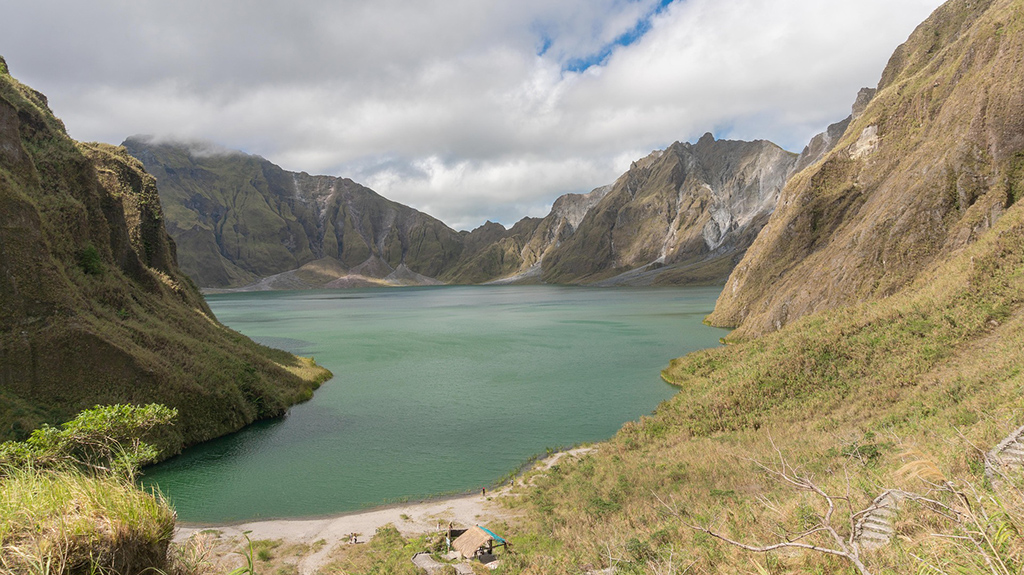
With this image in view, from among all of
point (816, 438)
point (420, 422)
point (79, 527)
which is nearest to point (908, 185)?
point (816, 438)

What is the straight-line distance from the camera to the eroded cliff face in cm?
3747

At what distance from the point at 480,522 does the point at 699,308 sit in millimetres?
92511

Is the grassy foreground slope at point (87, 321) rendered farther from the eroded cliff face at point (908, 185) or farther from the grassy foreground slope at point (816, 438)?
the eroded cliff face at point (908, 185)

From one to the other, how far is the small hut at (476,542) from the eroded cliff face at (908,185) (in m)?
40.0

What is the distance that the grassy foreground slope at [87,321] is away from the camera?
2538 cm

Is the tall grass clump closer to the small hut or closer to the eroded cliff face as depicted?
the small hut

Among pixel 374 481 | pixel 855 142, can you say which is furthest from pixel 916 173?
pixel 374 481

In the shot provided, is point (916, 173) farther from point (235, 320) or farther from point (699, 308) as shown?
point (235, 320)

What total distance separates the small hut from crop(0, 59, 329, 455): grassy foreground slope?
819 inches

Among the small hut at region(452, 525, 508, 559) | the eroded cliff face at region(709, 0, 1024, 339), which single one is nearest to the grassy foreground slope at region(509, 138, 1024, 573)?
the small hut at region(452, 525, 508, 559)

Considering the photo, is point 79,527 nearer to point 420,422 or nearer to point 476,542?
point 476,542

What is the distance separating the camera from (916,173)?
44.3 m

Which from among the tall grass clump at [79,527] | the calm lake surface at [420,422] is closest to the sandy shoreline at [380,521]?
the calm lake surface at [420,422]

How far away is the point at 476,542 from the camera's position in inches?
582
